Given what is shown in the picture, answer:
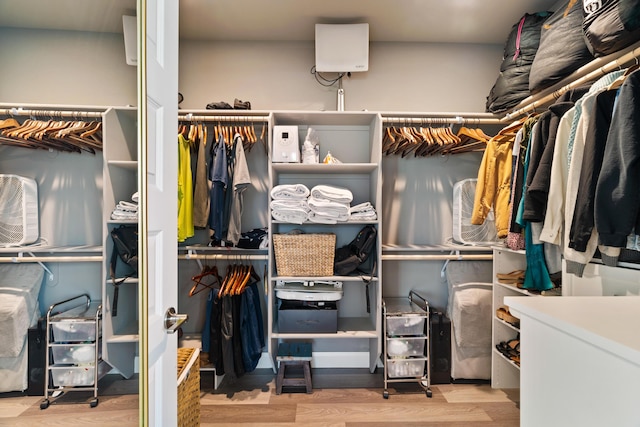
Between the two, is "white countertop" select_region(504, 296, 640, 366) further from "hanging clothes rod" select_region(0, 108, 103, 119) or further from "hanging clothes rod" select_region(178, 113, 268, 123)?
"hanging clothes rod" select_region(178, 113, 268, 123)

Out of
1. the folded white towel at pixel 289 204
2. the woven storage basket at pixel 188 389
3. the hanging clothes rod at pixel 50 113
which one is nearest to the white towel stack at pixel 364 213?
the folded white towel at pixel 289 204

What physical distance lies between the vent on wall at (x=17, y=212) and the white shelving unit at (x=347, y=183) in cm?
184

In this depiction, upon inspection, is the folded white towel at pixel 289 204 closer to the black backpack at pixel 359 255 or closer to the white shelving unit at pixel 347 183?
the white shelving unit at pixel 347 183

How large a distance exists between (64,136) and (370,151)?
2311 mm

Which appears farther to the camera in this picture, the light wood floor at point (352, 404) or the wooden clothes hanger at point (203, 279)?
the wooden clothes hanger at point (203, 279)

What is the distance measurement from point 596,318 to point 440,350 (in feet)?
6.31

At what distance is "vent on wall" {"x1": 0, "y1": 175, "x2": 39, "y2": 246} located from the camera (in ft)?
1.44

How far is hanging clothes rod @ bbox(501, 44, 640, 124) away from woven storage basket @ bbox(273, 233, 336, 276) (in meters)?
1.48

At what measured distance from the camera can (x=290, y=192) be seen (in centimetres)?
229

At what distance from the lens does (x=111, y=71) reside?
2.32 ft

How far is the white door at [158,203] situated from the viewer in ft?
2.63

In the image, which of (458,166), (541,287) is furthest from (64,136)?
(458,166)

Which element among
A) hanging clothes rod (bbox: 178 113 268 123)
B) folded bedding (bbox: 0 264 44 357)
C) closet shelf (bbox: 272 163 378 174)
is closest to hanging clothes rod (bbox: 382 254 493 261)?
closet shelf (bbox: 272 163 378 174)

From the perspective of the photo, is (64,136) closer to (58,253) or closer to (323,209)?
(58,253)
